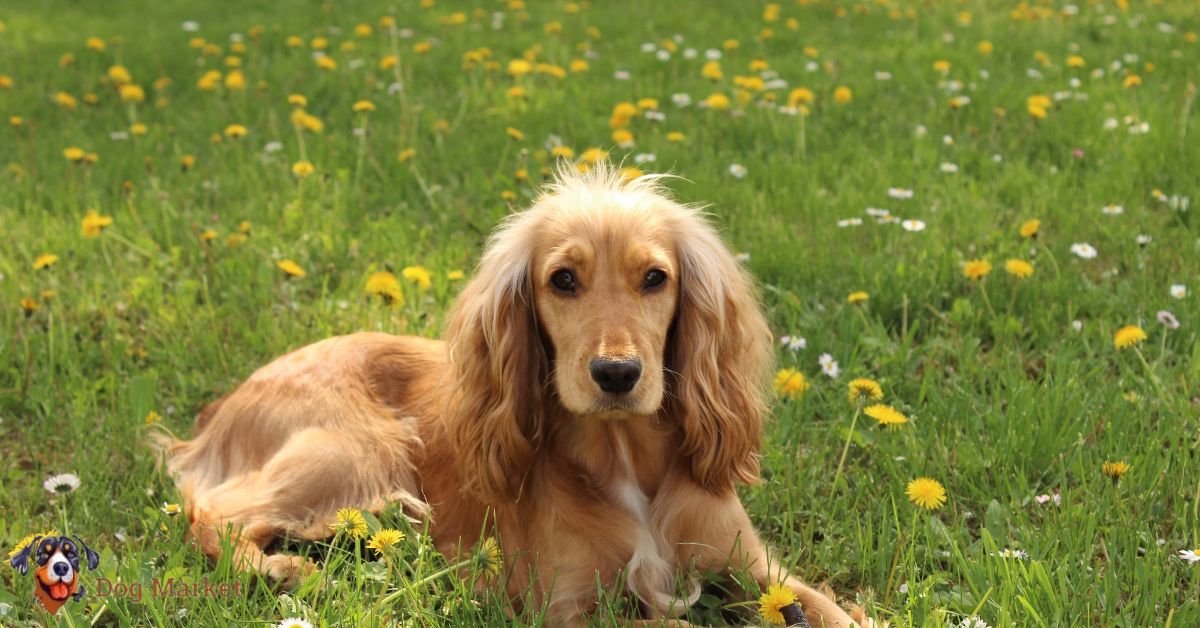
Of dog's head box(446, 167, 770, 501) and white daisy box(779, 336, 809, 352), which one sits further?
white daisy box(779, 336, 809, 352)

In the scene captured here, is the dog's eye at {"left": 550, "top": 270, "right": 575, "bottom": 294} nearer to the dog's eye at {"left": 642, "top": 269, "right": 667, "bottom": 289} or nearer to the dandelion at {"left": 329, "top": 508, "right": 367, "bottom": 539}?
the dog's eye at {"left": 642, "top": 269, "right": 667, "bottom": 289}

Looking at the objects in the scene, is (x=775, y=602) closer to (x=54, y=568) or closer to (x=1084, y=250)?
(x=54, y=568)

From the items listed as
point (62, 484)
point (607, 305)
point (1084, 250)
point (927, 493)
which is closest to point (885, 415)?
point (927, 493)

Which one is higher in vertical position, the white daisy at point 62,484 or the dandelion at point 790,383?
the dandelion at point 790,383

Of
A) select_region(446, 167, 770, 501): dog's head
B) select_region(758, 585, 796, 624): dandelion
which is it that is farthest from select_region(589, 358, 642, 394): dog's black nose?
select_region(758, 585, 796, 624): dandelion

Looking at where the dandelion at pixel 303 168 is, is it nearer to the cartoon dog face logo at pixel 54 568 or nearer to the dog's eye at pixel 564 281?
the dog's eye at pixel 564 281

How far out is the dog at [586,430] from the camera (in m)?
2.54

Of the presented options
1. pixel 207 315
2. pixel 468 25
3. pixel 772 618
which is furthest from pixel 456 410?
pixel 468 25

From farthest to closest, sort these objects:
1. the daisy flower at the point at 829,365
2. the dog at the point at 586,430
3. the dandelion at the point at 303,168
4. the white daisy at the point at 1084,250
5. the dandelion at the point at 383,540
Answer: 1. the dandelion at the point at 303,168
2. the white daisy at the point at 1084,250
3. the daisy flower at the point at 829,365
4. the dog at the point at 586,430
5. the dandelion at the point at 383,540

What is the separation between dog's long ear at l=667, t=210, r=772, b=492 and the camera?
8.89 ft

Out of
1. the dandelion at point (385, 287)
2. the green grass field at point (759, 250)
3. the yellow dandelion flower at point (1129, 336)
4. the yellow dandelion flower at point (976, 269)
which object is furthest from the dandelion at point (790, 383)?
the dandelion at point (385, 287)

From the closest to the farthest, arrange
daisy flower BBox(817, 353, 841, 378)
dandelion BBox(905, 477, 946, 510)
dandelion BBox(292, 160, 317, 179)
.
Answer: dandelion BBox(905, 477, 946, 510)
daisy flower BBox(817, 353, 841, 378)
dandelion BBox(292, 160, 317, 179)

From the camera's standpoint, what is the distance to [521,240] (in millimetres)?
2748

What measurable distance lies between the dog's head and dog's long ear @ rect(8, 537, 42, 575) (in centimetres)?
97
